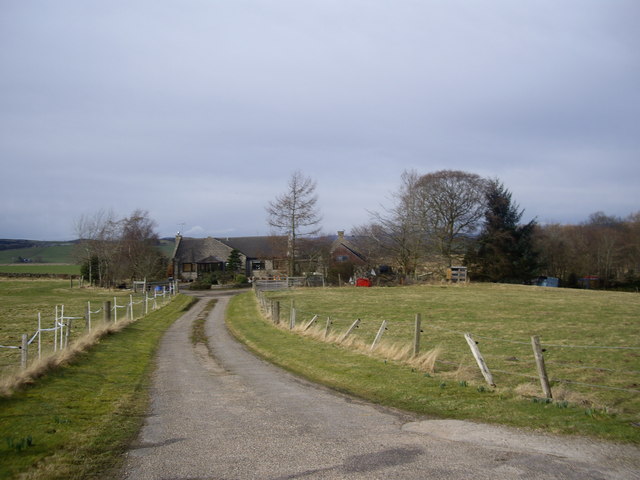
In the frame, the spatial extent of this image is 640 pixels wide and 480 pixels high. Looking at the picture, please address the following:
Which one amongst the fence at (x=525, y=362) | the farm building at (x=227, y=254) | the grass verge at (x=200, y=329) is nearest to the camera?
the fence at (x=525, y=362)

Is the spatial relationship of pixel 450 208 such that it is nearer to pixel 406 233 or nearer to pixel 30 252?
pixel 406 233

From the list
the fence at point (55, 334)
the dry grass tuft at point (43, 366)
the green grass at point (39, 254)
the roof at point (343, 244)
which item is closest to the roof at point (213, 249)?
the roof at point (343, 244)

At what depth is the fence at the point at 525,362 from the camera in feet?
35.6

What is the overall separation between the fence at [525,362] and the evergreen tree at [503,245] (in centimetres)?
4029

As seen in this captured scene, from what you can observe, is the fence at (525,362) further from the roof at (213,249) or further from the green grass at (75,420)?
the roof at (213,249)

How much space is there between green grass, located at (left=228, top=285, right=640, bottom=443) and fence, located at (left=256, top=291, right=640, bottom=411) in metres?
0.06

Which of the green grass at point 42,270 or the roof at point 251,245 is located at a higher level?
the roof at point 251,245

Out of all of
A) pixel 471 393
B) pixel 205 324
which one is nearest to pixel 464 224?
pixel 205 324

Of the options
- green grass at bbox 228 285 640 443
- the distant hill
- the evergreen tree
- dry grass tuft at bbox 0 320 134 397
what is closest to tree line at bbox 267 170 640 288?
the evergreen tree

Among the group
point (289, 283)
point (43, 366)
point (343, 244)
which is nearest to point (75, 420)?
point (43, 366)

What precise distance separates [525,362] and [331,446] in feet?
31.6

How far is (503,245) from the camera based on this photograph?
6103 cm

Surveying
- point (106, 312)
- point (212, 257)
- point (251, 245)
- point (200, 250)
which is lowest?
point (106, 312)

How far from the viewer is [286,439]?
7.79 meters
